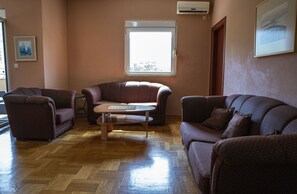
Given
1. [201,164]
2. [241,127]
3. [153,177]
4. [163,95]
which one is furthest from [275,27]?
[163,95]

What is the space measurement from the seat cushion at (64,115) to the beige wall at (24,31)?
97 centimetres

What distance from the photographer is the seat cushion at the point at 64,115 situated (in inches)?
145

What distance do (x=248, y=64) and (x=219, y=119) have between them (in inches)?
33.2

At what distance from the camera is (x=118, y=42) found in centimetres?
530

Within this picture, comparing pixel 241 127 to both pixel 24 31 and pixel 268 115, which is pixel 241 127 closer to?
pixel 268 115

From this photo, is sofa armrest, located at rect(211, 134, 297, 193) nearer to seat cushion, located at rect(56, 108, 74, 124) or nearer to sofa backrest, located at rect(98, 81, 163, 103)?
seat cushion, located at rect(56, 108, 74, 124)

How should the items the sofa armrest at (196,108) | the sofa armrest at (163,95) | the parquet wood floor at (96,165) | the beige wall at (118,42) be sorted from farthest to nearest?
the beige wall at (118,42)
the sofa armrest at (163,95)
the sofa armrest at (196,108)
the parquet wood floor at (96,165)

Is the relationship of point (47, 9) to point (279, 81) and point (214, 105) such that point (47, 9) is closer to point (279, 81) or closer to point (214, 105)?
point (214, 105)

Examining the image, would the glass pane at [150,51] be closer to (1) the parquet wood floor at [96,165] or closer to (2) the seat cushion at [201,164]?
(1) the parquet wood floor at [96,165]

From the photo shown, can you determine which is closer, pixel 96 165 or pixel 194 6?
pixel 96 165

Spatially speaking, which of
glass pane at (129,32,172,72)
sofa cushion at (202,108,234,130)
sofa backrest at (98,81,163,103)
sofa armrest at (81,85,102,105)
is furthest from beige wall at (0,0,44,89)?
sofa cushion at (202,108,234,130)

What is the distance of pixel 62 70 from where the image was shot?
5.24 metres

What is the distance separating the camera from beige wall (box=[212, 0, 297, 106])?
7.16ft

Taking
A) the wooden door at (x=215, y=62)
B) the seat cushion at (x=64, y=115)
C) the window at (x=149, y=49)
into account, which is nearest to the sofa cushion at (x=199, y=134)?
the seat cushion at (x=64, y=115)
